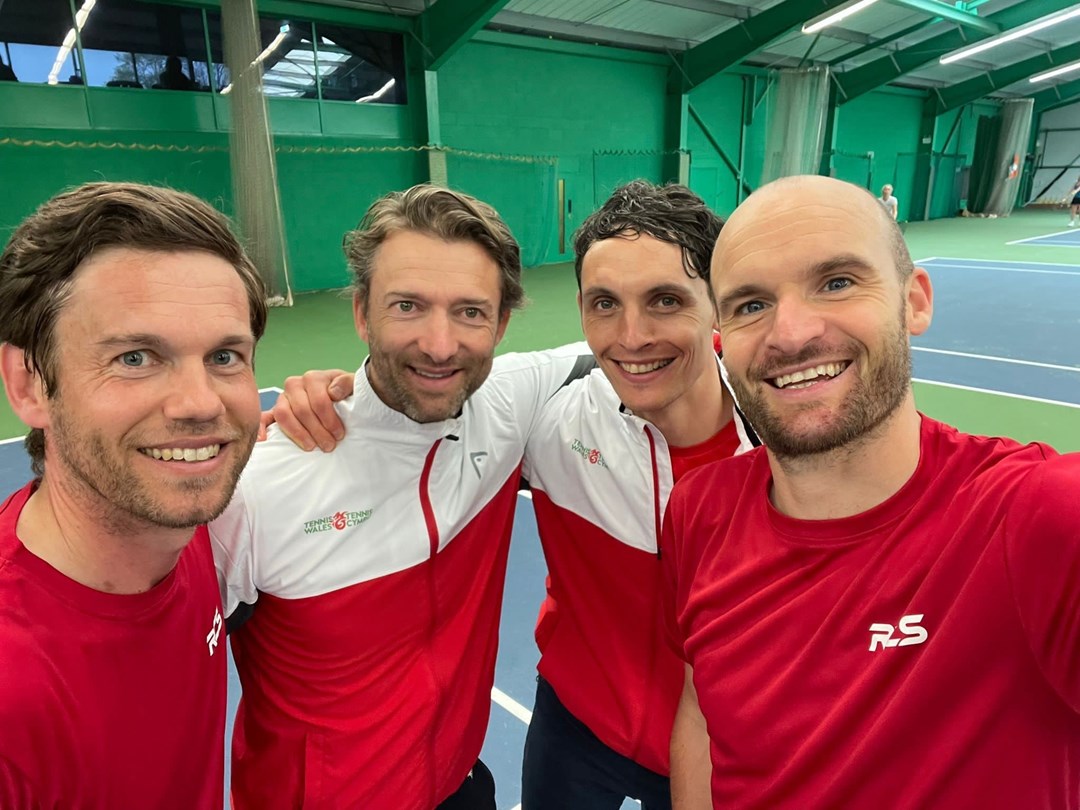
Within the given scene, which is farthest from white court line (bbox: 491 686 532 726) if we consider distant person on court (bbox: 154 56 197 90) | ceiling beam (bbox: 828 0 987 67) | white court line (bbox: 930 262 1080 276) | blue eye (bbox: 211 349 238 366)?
ceiling beam (bbox: 828 0 987 67)

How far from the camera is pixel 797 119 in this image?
61.0 feet

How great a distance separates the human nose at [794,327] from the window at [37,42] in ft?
39.8

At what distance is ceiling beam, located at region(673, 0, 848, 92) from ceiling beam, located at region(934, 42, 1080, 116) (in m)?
15.5

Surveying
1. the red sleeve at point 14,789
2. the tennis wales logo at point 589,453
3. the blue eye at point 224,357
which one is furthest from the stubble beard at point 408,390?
the red sleeve at point 14,789

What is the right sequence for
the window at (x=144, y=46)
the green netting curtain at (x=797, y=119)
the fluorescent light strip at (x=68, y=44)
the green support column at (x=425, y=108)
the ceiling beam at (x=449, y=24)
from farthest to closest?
1. the green netting curtain at (x=797, y=119)
2. the green support column at (x=425, y=108)
3. the ceiling beam at (x=449, y=24)
4. the window at (x=144, y=46)
5. the fluorescent light strip at (x=68, y=44)

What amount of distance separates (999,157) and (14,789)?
36609mm

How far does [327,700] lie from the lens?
72.7 inches

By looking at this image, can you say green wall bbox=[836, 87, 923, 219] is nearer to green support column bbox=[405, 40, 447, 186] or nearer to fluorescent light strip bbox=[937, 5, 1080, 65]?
fluorescent light strip bbox=[937, 5, 1080, 65]

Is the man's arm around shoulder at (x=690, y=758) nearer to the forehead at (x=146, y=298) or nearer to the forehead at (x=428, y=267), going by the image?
the forehead at (x=428, y=267)

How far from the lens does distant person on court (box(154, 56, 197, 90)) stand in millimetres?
10727

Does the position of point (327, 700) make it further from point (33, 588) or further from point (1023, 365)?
point (1023, 365)

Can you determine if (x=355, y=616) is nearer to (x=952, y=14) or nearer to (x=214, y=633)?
(x=214, y=633)

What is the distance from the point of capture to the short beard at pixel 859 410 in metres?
1.33

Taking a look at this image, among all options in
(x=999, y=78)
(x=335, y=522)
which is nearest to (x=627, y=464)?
(x=335, y=522)
